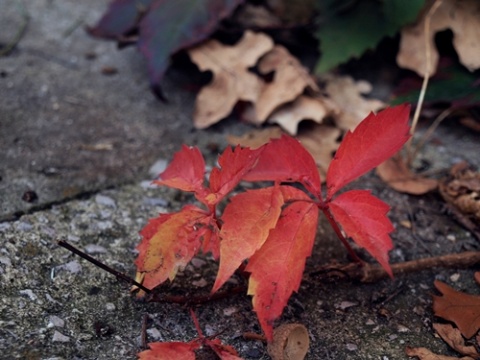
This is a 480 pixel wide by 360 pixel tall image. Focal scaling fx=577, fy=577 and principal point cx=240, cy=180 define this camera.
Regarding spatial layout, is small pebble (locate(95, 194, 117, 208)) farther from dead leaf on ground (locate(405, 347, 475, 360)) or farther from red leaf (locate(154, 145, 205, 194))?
dead leaf on ground (locate(405, 347, 475, 360))

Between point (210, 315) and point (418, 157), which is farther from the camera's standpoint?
point (418, 157)

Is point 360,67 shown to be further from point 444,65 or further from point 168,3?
point 168,3

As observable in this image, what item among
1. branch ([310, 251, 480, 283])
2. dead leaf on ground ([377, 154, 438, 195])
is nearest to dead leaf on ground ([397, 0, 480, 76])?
dead leaf on ground ([377, 154, 438, 195])

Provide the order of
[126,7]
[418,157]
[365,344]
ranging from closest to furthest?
[365,344], [418,157], [126,7]

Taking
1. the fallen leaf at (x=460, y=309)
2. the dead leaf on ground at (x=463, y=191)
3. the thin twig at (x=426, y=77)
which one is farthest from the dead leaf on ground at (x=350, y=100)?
the fallen leaf at (x=460, y=309)

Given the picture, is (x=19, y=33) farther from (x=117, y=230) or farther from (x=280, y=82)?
(x=117, y=230)

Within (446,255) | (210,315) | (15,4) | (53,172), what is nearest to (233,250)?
(210,315)

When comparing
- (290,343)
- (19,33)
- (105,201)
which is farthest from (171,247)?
(19,33)

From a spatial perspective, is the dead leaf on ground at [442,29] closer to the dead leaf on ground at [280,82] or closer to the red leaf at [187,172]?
the dead leaf on ground at [280,82]
